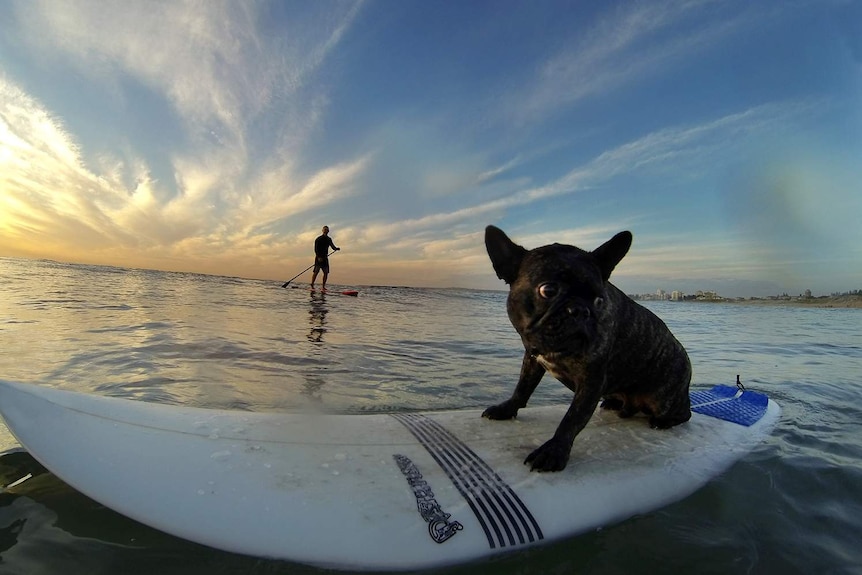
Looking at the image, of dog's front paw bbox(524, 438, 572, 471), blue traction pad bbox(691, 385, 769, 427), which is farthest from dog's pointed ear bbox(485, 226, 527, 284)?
blue traction pad bbox(691, 385, 769, 427)

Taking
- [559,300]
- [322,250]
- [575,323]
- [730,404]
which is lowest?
[730,404]

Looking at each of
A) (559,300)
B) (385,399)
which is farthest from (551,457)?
(385,399)

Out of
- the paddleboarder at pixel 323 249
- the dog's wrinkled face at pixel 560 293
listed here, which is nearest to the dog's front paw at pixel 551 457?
the dog's wrinkled face at pixel 560 293

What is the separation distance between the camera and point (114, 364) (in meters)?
5.27

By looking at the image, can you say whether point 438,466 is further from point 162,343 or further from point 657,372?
point 162,343

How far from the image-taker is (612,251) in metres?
2.65

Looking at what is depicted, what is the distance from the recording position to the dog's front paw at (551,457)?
266 centimetres

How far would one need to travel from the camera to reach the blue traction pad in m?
4.16

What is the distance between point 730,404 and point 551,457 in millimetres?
3116

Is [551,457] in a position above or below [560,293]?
below

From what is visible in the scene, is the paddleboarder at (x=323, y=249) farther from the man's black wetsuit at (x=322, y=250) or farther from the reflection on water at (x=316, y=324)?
the reflection on water at (x=316, y=324)

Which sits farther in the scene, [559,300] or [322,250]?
[322,250]

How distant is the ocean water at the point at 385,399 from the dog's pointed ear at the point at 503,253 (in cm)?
155

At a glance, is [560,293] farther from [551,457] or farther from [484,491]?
[484,491]
